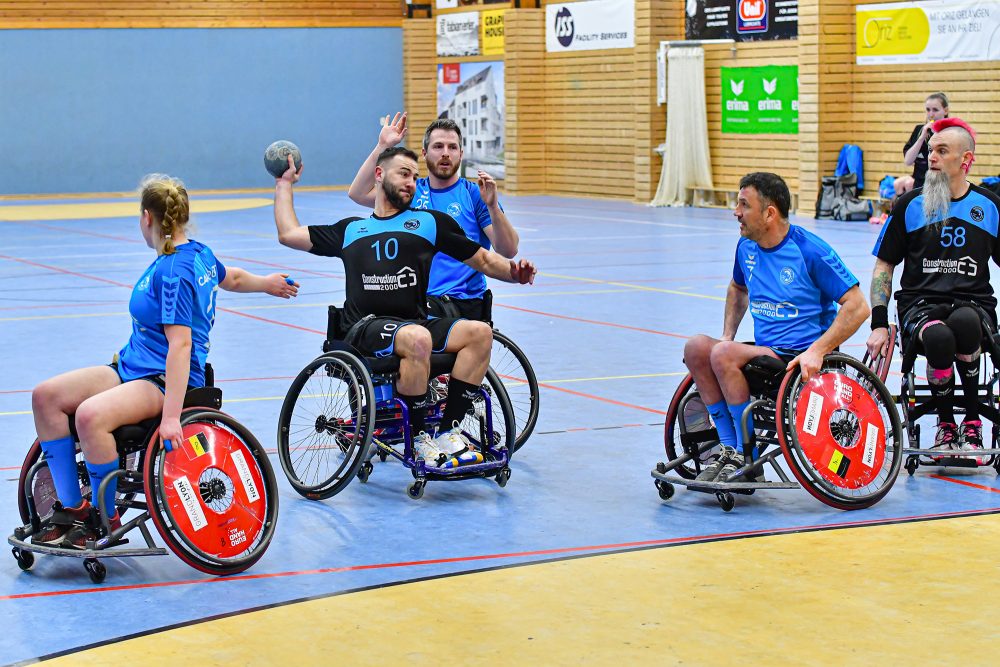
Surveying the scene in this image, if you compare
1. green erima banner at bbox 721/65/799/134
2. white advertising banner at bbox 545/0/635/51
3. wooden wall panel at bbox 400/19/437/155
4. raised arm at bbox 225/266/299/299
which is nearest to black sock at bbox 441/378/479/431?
raised arm at bbox 225/266/299/299

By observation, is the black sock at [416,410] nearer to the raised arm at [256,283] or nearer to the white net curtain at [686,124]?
the raised arm at [256,283]

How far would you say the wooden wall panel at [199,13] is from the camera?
91.0 ft

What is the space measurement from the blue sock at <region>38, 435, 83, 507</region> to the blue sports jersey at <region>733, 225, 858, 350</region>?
2.66 m

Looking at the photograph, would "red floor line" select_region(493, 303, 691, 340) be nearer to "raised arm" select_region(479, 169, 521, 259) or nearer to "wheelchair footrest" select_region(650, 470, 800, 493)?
"raised arm" select_region(479, 169, 521, 259)

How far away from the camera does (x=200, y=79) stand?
2908 centimetres

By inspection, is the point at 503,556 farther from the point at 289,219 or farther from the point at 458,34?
the point at 458,34

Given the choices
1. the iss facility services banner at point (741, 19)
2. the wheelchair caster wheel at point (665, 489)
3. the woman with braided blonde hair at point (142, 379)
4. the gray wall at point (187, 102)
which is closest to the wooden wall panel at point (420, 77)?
the gray wall at point (187, 102)

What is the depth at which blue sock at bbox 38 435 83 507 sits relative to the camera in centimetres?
483

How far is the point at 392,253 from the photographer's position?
19.7ft

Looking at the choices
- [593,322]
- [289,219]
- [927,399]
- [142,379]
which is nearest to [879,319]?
[927,399]

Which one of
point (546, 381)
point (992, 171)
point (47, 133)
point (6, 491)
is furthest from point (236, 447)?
point (47, 133)

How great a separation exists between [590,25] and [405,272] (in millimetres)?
20280

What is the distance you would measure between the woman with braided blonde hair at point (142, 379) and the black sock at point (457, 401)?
134 centimetres

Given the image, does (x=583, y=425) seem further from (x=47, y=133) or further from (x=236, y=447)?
(x=47, y=133)
